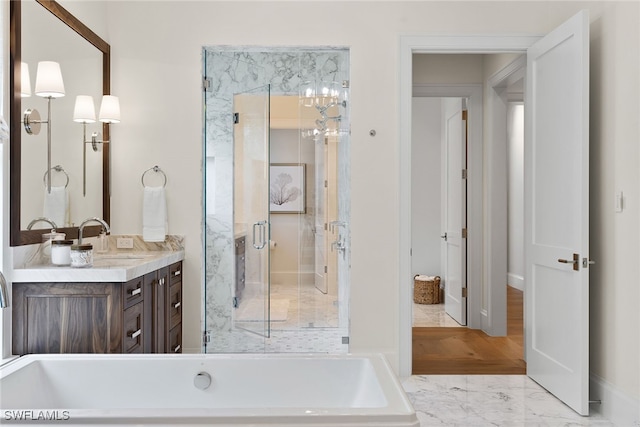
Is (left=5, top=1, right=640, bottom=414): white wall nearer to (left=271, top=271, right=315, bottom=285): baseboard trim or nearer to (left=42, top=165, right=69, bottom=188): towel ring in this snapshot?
(left=271, top=271, right=315, bottom=285): baseboard trim

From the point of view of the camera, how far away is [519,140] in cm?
805

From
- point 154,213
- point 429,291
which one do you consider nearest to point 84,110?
point 154,213

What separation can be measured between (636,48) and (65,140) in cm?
323

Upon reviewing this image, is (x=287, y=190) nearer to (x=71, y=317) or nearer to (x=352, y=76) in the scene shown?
(x=352, y=76)

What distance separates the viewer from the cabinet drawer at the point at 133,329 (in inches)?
112

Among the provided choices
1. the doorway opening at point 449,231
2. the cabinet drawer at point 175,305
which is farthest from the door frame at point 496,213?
the cabinet drawer at point 175,305

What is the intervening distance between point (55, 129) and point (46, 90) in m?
0.25

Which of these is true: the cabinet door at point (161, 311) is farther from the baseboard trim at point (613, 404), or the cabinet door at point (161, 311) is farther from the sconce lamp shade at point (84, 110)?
the baseboard trim at point (613, 404)

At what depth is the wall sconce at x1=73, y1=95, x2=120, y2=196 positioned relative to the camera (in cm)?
346

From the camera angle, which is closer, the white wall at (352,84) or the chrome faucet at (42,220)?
the chrome faucet at (42,220)

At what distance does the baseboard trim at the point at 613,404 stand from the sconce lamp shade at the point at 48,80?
3508 millimetres

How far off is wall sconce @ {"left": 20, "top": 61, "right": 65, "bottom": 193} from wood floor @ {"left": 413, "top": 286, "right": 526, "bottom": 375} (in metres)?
2.87

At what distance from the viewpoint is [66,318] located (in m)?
2.78

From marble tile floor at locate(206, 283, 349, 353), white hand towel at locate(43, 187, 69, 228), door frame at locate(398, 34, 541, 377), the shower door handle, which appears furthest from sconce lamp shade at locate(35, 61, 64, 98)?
door frame at locate(398, 34, 541, 377)
